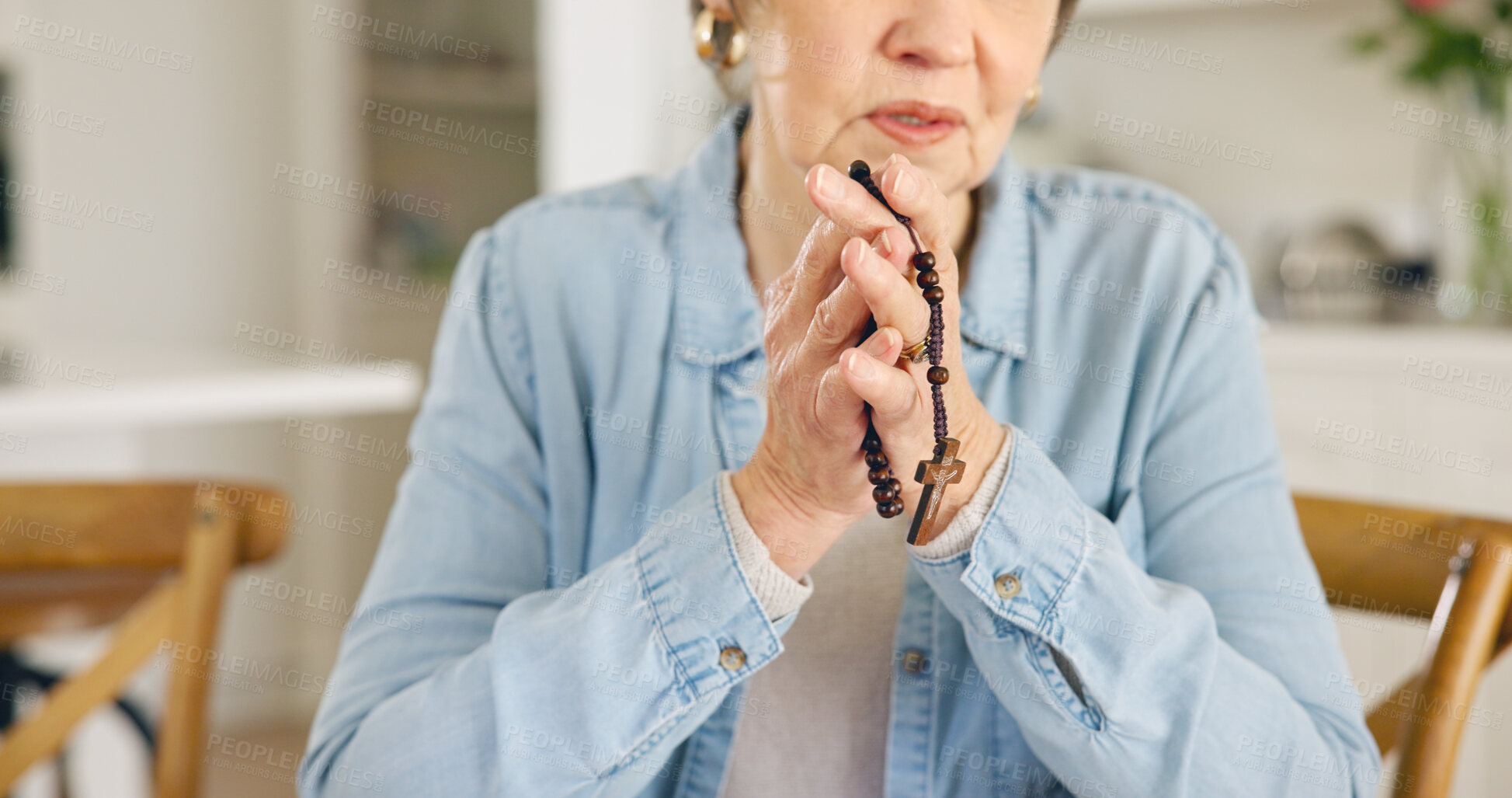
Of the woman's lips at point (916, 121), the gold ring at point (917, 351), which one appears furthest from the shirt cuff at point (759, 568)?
the woman's lips at point (916, 121)

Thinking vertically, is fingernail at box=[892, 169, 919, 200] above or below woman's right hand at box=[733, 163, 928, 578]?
above

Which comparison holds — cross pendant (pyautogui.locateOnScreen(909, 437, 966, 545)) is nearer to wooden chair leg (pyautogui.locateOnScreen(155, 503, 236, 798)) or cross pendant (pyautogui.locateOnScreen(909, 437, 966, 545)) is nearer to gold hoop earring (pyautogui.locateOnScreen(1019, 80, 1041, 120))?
gold hoop earring (pyautogui.locateOnScreen(1019, 80, 1041, 120))

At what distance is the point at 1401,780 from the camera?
2.69ft

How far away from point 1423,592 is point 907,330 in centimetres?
55

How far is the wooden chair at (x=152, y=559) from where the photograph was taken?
3.20 ft

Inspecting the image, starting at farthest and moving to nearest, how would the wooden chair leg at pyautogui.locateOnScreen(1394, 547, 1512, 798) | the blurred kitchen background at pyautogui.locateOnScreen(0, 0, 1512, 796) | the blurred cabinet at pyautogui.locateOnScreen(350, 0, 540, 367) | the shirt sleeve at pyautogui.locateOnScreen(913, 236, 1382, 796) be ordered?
the blurred cabinet at pyautogui.locateOnScreen(350, 0, 540, 367) < the blurred kitchen background at pyautogui.locateOnScreen(0, 0, 1512, 796) < the wooden chair leg at pyautogui.locateOnScreen(1394, 547, 1512, 798) < the shirt sleeve at pyautogui.locateOnScreen(913, 236, 1382, 796)

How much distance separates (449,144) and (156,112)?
740 millimetres

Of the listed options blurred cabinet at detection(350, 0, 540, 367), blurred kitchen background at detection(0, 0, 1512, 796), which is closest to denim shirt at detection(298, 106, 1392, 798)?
blurred kitchen background at detection(0, 0, 1512, 796)

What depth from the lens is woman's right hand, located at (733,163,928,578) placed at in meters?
0.60

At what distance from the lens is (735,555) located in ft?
2.22

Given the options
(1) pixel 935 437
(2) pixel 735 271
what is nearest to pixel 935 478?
(1) pixel 935 437

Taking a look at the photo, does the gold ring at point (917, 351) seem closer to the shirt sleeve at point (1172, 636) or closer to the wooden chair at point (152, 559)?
the shirt sleeve at point (1172, 636)

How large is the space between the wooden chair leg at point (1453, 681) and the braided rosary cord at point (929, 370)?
17.1 inches

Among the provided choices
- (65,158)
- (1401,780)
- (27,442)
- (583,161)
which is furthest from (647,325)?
(65,158)
